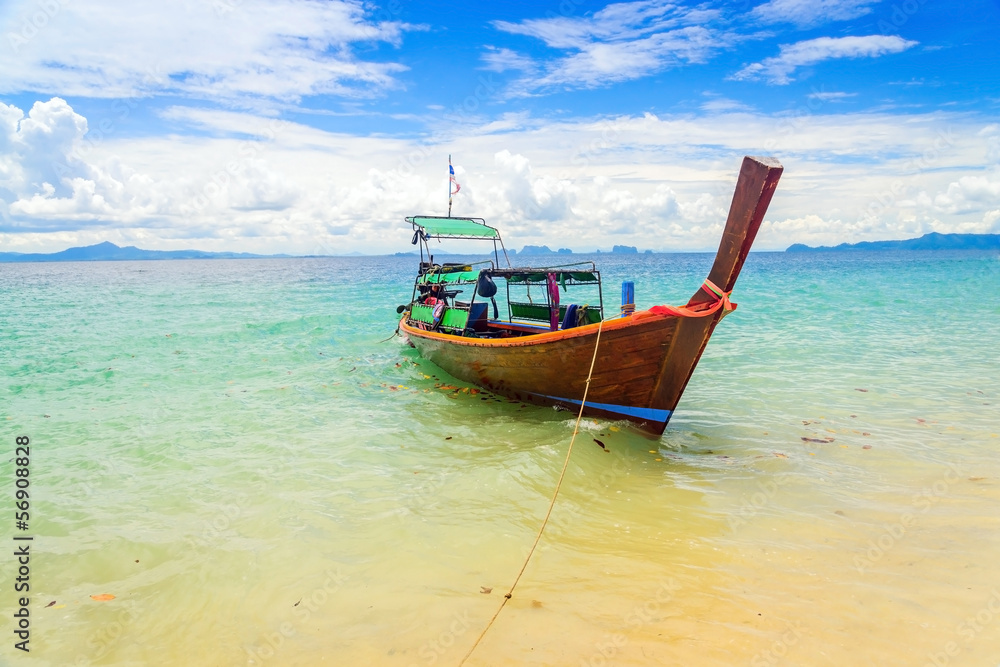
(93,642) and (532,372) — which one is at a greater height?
(532,372)

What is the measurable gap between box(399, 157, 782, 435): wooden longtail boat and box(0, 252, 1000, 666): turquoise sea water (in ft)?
1.57

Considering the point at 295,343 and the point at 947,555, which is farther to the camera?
the point at 295,343

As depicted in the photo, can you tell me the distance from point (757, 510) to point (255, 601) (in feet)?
15.3

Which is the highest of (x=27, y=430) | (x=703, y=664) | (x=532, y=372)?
(x=532, y=372)

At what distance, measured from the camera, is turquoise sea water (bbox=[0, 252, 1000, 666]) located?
359cm

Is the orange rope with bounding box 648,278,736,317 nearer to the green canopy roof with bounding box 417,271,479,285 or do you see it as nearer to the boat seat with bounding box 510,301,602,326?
the boat seat with bounding box 510,301,602,326

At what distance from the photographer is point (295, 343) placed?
17.0 m

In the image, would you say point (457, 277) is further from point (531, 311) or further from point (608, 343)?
point (608, 343)

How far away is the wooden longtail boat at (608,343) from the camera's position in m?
5.56

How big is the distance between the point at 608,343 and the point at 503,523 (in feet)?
8.89

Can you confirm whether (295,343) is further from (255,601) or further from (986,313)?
(986,313)

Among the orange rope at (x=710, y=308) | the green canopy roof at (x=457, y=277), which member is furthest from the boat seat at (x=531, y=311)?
the orange rope at (x=710, y=308)

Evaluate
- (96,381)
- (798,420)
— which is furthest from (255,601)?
(96,381)

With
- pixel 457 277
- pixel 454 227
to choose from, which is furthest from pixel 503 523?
pixel 454 227
